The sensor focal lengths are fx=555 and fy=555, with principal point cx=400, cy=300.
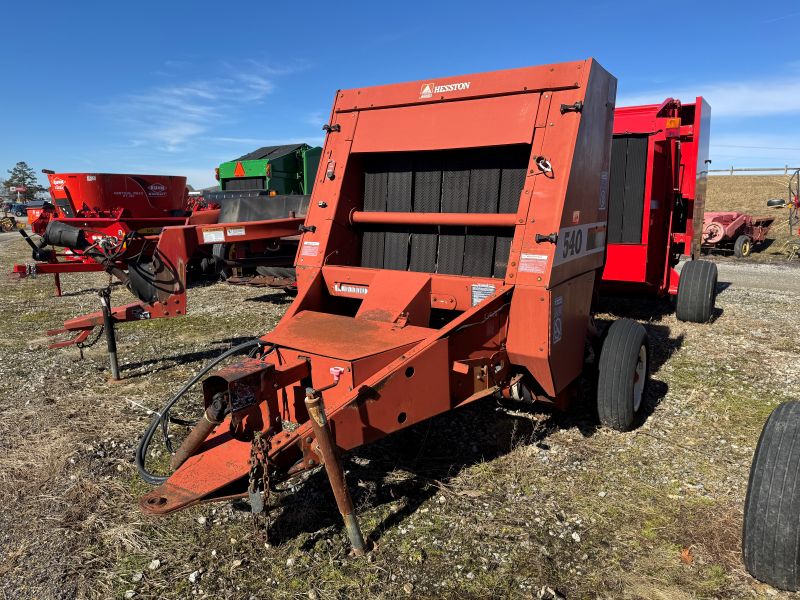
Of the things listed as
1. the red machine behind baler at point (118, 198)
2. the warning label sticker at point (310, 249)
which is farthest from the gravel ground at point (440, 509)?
the red machine behind baler at point (118, 198)

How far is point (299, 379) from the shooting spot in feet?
10.1

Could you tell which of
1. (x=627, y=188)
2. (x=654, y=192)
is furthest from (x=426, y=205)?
(x=654, y=192)

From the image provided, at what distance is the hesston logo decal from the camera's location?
12.5 ft

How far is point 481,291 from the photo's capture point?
347cm

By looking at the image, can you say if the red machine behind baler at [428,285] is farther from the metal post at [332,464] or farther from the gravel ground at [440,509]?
the gravel ground at [440,509]

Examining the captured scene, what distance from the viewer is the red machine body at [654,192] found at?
595 centimetres

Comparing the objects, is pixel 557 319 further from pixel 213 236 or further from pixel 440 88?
pixel 213 236

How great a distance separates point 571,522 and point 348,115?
10.6 feet

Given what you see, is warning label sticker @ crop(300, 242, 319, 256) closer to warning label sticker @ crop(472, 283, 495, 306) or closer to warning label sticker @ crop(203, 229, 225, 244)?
warning label sticker @ crop(472, 283, 495, 306)

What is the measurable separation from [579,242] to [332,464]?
7.20ft

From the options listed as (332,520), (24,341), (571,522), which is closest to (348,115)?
(332,520)

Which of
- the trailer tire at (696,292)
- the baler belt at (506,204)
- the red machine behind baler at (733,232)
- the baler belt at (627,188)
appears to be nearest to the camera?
the baler belt at (506,204)

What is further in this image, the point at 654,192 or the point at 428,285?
the point at 654,192

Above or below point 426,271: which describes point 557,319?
below
